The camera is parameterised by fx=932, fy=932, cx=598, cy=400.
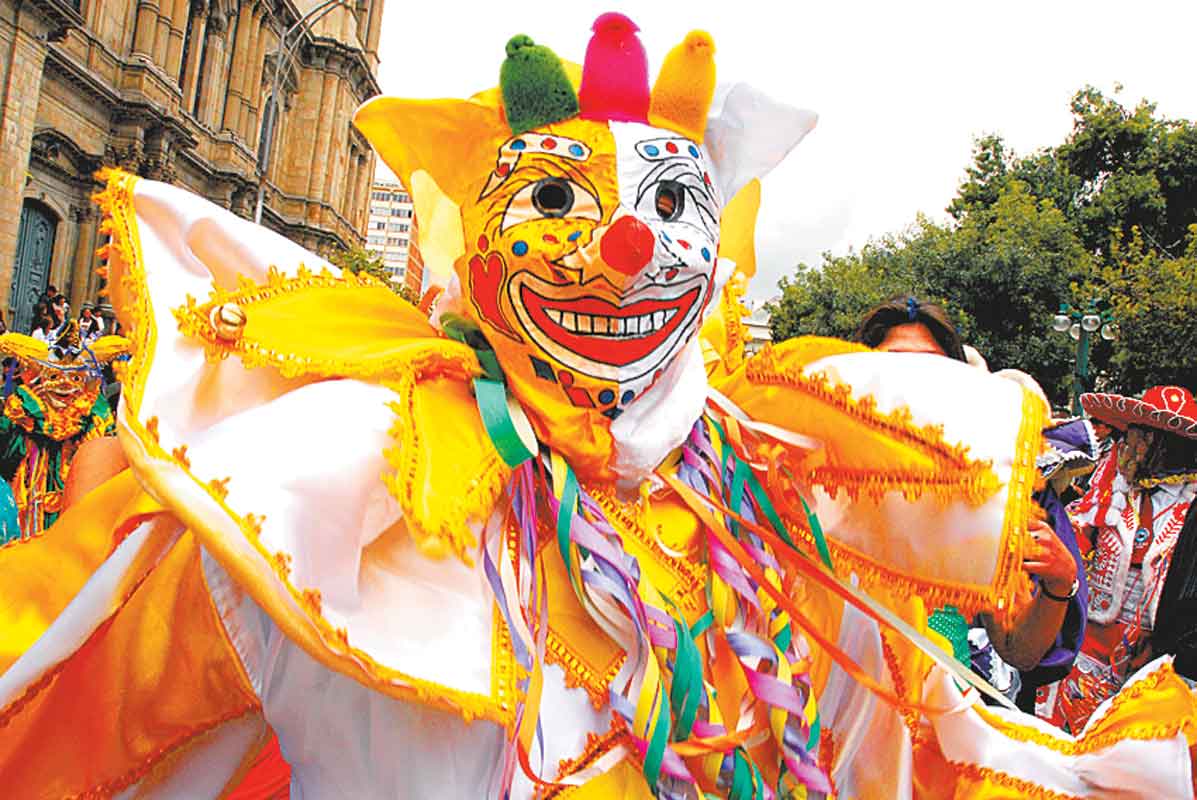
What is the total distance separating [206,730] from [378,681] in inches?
24.1

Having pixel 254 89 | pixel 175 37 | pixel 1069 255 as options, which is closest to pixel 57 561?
pixel 1069 255

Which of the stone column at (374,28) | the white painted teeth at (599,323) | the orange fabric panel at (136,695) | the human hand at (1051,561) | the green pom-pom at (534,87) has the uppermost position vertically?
the stone column at (374,28)

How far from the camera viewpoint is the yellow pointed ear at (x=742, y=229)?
6.45 ft

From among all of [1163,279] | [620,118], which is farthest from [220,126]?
[620,118]

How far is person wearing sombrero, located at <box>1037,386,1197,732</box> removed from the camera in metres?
3.96

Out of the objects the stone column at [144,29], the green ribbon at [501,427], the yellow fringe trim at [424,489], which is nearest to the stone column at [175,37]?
the stone column at [144,29]

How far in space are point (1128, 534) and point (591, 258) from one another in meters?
3.79

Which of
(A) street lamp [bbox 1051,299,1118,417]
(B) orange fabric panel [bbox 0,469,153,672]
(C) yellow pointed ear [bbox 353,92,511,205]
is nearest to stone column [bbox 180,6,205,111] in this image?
(A) street lamp [bbox 1051,299,1118,417]

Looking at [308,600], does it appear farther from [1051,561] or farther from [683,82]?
[1051,561]

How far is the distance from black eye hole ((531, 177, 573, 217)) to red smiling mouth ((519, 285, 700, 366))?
139 millimetres

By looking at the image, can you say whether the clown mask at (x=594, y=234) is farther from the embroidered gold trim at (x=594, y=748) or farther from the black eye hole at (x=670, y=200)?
the embroidered gold trim at (x=594, y=748)

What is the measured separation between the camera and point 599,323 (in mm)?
1536

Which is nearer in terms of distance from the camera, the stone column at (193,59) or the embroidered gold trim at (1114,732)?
the embroidered gold trim at (1114,732)

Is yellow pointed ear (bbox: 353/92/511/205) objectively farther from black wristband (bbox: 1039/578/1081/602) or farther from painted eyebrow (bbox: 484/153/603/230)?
black wristband (bbox: 1039/578/1081/602)
